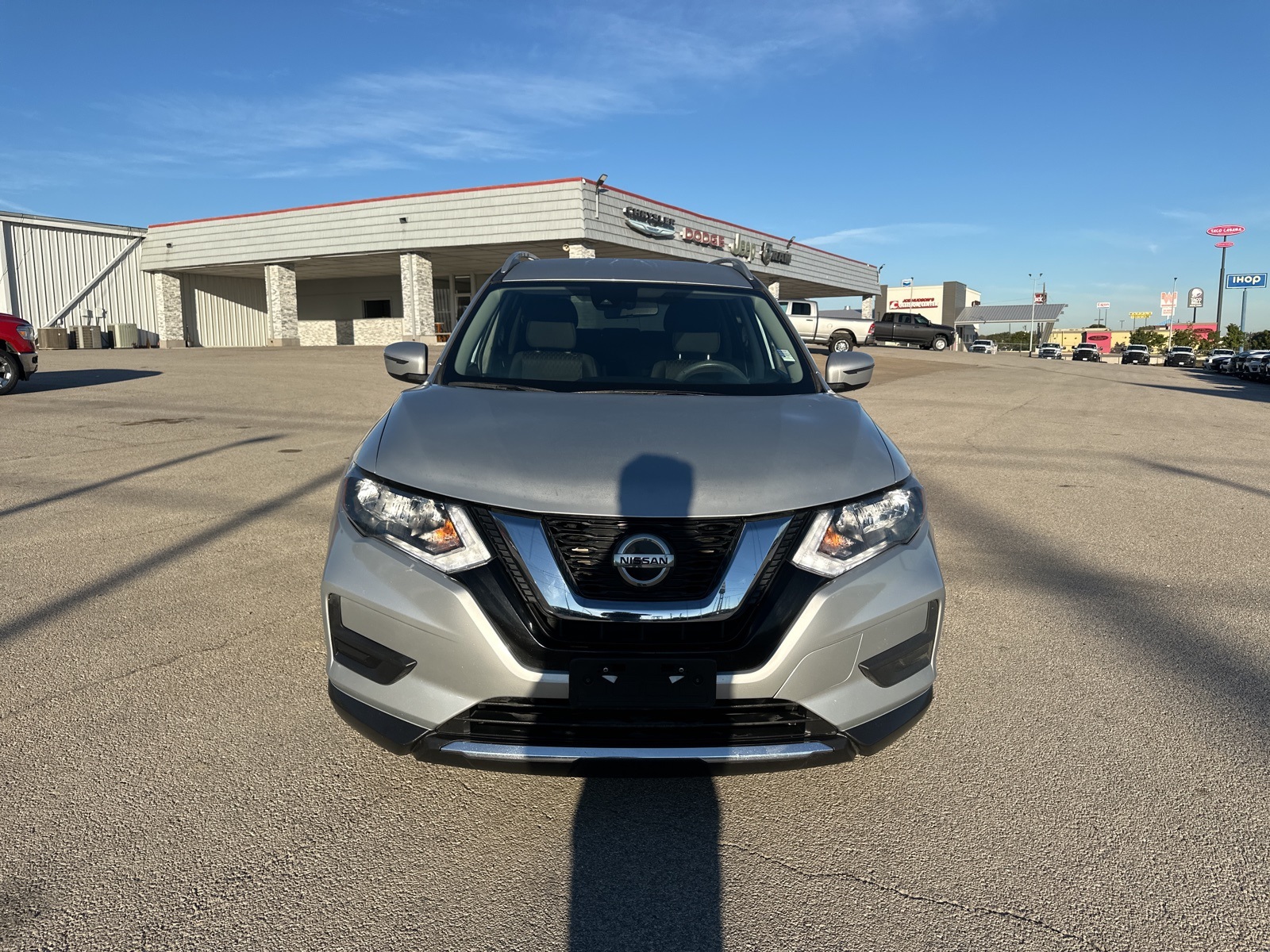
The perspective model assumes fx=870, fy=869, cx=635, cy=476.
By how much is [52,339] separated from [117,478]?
30.3 m

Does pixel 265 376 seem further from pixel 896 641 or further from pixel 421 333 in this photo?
pixel 896 641

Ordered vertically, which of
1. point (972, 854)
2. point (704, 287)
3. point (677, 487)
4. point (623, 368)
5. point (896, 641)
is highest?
point (704, 287)

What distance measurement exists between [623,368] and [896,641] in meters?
1.65

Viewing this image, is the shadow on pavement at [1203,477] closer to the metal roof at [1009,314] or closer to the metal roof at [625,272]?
the metal roof at [625,272]

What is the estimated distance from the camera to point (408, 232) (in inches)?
Answer: 1207

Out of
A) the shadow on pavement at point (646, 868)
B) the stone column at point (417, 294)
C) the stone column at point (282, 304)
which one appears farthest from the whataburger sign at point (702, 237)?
the shadow on pavement at point (646, 868)

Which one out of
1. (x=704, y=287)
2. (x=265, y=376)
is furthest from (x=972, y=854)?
(x=265, y=376)

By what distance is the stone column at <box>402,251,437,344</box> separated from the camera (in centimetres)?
3133

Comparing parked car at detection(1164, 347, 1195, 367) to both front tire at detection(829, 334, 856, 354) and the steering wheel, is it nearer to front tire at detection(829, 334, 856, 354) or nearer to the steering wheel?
front tire at detection(829, 334, 856, 354)

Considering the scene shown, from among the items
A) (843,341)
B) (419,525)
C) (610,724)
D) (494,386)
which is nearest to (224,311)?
(843,341)

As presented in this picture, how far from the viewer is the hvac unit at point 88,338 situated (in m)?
34.0

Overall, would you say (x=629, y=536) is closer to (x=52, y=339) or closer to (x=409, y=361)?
(x=409, y=361)

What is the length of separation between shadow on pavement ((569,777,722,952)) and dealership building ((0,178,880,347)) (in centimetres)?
2337

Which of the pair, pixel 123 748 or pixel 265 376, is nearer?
pixel 123 748
